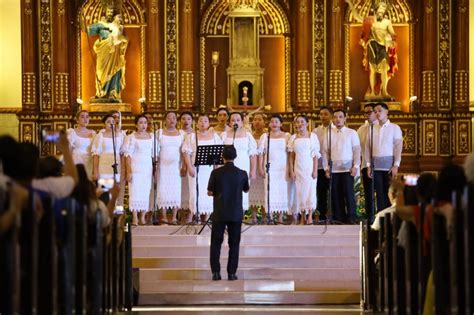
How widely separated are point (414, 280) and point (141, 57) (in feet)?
42.7

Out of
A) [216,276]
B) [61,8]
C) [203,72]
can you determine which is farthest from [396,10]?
[216,276]

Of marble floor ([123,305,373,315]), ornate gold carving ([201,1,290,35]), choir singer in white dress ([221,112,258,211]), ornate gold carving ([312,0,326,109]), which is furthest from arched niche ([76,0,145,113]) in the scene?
marble floor ([123,305,373,315])

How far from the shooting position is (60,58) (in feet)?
70.9

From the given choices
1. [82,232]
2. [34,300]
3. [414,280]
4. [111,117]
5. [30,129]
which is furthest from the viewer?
[30,129]

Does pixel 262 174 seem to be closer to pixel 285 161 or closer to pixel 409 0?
pixel 285 161

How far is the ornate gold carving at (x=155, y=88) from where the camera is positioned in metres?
21.7

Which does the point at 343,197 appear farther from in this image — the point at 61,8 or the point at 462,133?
the point at 61,8

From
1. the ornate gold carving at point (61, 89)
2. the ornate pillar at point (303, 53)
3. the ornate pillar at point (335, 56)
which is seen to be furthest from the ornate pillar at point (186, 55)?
the ornate pillar at point (335, 56)

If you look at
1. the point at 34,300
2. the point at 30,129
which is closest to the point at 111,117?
the point at 30,129

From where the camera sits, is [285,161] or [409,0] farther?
[409,0]

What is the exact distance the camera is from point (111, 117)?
16.8m

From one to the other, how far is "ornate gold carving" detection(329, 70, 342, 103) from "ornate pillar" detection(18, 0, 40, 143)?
17.8ft

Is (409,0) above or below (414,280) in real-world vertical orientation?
above

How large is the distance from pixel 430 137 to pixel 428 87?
95 centimetres
